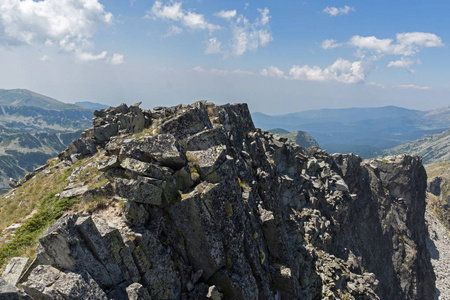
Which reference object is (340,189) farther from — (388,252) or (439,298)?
(439,298)

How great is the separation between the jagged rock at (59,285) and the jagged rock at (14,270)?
3.03 metres

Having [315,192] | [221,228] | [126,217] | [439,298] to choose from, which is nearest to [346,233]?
[315,192]

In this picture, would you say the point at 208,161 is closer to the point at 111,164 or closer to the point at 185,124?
the point at 185,124

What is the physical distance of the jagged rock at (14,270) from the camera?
517 inches

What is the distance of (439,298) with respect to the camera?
95625 mm

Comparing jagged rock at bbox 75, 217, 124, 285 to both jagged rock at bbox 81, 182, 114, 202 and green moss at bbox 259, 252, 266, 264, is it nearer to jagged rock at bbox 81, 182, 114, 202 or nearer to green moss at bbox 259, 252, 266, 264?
jagged rock at bbox 81, 182, 114, 202

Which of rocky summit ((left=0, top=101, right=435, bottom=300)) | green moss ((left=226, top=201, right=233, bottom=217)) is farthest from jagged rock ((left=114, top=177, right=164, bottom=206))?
green moss ((left=226, top=201, right=233, bottom=217))

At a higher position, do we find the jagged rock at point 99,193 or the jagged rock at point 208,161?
the jagged rock at point 208,161

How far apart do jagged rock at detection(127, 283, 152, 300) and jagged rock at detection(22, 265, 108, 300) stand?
1.37 meters

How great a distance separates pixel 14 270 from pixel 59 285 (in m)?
4.80

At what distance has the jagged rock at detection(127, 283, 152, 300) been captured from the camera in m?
13.0

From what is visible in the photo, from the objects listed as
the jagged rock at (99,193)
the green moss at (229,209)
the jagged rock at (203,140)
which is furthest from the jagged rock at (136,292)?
the jagged rock at (203,140)

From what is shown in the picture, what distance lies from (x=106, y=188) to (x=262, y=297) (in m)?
15.1

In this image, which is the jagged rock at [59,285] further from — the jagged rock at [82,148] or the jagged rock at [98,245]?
the jagged rock at [82,148]
